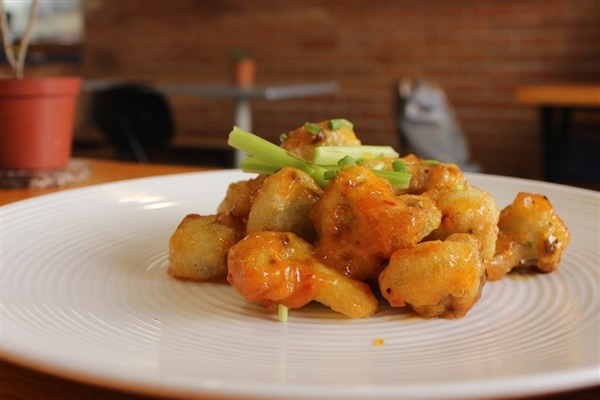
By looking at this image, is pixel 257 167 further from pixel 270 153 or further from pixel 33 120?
pixel 33 120

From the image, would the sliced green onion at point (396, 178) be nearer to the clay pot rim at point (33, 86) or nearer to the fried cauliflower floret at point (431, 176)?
the fried cauliflower floret at point (431, 176)

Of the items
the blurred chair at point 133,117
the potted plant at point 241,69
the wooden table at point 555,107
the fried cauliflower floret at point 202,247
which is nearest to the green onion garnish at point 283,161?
the fried cauliflower floret at point 202,247

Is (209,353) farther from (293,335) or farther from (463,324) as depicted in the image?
(463,324)

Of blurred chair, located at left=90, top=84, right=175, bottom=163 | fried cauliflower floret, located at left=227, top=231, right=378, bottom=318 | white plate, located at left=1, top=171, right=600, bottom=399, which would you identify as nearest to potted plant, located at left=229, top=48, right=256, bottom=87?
blurred chair, located at left=90, top=84, right=175, bottom=163

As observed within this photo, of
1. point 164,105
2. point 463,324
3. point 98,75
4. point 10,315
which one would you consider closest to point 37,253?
point 10,315

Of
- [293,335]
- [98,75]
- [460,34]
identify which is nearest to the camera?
[293,335]

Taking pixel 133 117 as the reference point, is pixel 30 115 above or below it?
above

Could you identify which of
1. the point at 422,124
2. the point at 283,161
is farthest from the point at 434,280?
the point at 422,124
